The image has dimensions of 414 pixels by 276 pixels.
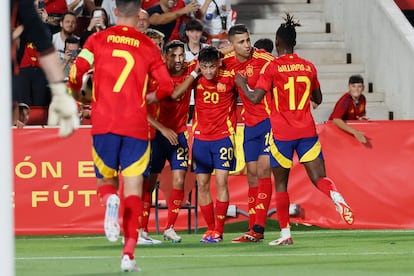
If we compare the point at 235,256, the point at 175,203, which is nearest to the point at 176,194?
the point at 175,203

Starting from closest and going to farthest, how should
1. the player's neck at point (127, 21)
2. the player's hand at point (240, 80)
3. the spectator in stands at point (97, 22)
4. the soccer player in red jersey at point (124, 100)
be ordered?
the soccer player in red jersey at point (124, 100) < the player's neck at point (127, 21) < the player's hand at point (240, 80) < the spectator in stands at point (97, 22)

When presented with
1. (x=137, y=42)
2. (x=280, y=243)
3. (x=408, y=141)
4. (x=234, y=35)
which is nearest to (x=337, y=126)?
(x=408, y=141)

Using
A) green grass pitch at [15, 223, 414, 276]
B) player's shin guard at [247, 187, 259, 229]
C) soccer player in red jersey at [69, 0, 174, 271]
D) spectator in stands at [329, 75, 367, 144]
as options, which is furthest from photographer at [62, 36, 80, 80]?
soccer player in red jersey at [69, 0, 174, 271]

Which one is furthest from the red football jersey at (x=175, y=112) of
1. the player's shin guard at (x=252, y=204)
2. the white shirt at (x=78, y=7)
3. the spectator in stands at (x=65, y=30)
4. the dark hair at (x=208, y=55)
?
the white shirt at (x=78, y=7)

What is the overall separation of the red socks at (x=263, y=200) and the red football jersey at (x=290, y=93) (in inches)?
38.6

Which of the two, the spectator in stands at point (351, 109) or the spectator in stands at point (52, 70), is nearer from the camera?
the spectator in stands at point (52, 70)

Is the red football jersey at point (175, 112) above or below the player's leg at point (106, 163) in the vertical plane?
above

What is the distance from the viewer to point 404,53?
20156 mm

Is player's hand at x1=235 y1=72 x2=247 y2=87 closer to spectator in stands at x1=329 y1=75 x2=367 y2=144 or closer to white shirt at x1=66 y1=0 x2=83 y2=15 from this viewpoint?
spectator in stands at x1=329 y1=75 x2=367 y2=144

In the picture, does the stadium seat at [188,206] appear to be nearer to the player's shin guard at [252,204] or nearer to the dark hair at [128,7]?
the player's shin guard at [252,204]

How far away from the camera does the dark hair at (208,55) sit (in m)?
14.1

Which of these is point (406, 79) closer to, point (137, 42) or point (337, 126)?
point (337, 126)

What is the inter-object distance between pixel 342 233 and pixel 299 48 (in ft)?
22.2

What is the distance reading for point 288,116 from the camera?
1305 cm
